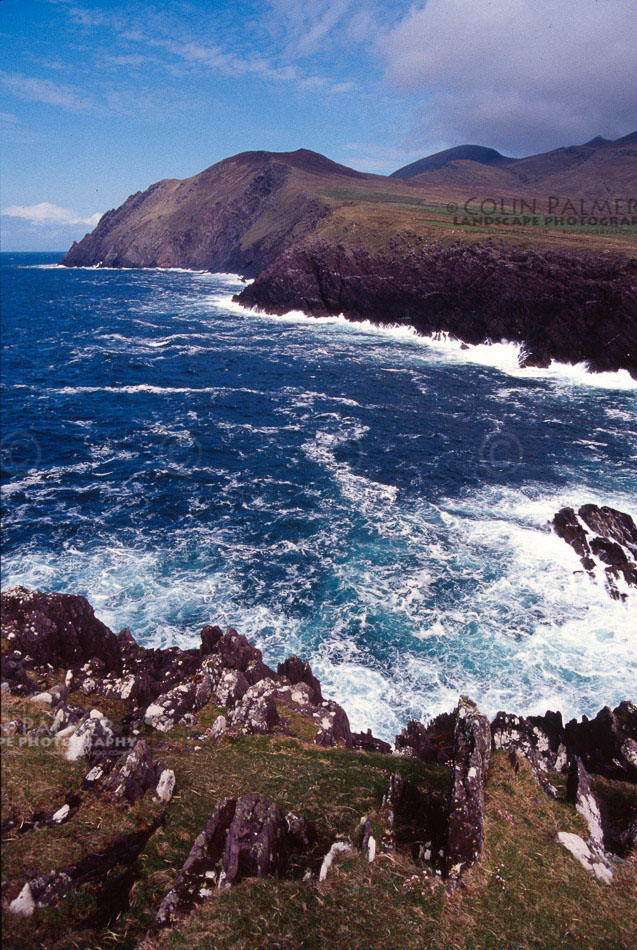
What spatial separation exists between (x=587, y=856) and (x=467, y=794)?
3.09 metres

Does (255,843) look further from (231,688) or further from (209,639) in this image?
(209,639)

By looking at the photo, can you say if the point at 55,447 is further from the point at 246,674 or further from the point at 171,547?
the point at 246,674

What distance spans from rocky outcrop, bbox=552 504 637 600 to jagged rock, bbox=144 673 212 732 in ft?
71.9

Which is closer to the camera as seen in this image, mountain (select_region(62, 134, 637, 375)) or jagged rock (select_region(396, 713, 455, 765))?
jagged rock (select_region(396, 713, 455, 765))

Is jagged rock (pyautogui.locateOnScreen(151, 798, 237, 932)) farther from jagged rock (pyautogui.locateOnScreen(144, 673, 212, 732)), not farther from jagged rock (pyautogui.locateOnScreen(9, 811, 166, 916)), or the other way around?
jagged rock (pyautogui.locateOnScreen(144, 673, 212, 732))

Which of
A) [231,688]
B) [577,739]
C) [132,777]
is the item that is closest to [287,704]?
[231,688]

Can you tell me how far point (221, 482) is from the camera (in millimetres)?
34844

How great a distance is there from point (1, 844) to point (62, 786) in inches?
94.0

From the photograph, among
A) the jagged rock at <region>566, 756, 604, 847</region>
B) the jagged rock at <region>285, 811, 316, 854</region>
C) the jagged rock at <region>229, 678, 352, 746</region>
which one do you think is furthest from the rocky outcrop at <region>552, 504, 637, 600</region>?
the jagged rock at <region>285, 811, 316, 854</region>

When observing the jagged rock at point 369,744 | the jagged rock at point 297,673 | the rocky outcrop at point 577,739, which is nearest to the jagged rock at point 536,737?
the rocky outcrop at point 577,739

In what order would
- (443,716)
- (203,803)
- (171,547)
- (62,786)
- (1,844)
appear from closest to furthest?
(1,844)
(62,786)
(203,803)
(443,716)
(171,547)

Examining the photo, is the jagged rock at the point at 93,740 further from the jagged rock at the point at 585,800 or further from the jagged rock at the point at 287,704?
the jagged rock at the point at 585,800

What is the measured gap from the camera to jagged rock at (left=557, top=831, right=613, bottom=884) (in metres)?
10.3

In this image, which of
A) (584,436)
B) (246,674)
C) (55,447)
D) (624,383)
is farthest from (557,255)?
(246,674)
